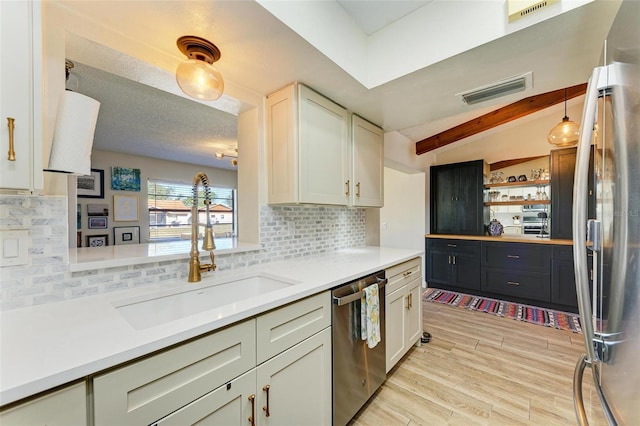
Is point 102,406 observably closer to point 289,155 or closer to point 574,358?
point 289,155

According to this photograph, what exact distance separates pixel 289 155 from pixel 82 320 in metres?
1.26

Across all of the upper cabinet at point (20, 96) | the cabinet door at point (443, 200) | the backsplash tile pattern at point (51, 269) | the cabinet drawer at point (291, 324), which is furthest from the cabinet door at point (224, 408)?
the cabinet door at point (443, 200)

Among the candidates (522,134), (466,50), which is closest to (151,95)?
(466,50)

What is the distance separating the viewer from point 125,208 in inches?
178

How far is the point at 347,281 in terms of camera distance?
56.9 inches

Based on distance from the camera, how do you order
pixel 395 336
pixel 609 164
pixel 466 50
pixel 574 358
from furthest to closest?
pixel 574 358, pixel 395 336, pixel 466 50, pixel 609 164

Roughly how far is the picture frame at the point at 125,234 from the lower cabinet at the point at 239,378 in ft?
15.4

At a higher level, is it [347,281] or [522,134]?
[522,134]

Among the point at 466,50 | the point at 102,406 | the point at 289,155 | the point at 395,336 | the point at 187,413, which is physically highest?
the point at 466,50

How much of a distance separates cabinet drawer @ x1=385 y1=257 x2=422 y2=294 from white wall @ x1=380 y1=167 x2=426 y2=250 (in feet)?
7.17

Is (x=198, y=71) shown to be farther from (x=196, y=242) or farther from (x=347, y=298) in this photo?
(x=347, y=298)

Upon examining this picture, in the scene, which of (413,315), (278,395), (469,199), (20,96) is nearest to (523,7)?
(20,96)

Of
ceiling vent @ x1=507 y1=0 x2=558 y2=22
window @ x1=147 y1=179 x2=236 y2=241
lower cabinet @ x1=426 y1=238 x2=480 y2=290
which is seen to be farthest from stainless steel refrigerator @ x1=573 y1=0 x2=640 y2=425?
window @ x1=147 y1=179 x2=236 y2=241

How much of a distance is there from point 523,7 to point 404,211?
354 cm
